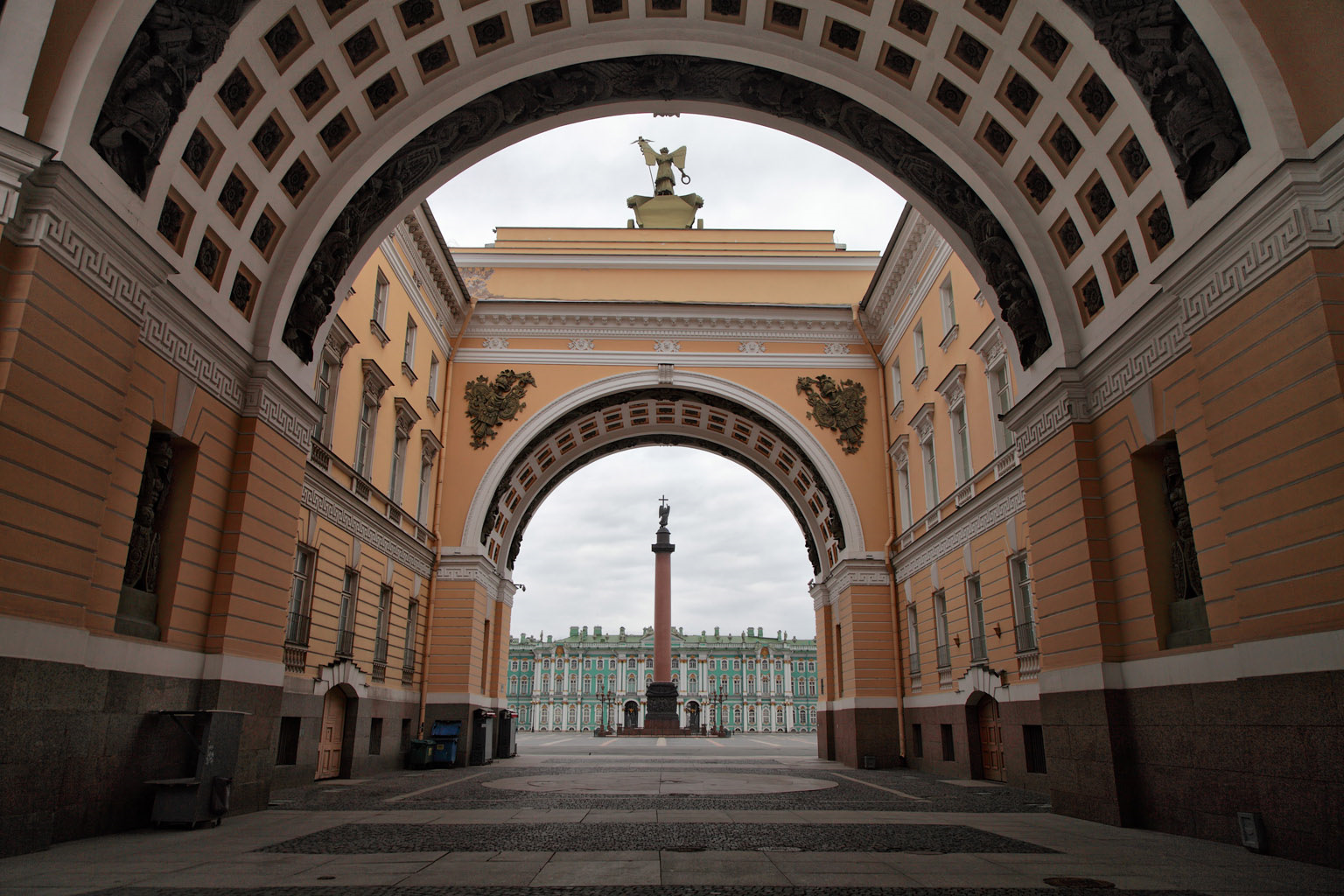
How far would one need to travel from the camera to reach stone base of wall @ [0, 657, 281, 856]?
7527mm

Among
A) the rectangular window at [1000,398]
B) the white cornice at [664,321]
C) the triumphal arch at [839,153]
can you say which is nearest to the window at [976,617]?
the rectangular window at [1000,398]

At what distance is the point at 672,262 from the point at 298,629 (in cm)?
1973

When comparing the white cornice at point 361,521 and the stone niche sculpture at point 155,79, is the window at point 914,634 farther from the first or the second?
the stone niche sculpture at point 155,79

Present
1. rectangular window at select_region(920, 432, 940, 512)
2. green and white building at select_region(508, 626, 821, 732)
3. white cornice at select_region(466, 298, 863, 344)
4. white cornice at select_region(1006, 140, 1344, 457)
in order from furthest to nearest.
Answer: green and white building at select_region(508, 626, 821, 732)
white cornice at select_region(466, 298, 863, 344)
rectangular window at select_region(920, 432, 940, 512)
white cornice at select_region(1006, 140, 1344, 457)

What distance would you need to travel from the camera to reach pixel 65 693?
26.8ft

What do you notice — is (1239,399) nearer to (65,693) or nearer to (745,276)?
(65,693)

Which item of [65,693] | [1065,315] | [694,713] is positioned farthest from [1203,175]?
[694,713]

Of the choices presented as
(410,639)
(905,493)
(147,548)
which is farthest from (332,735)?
(905,493)

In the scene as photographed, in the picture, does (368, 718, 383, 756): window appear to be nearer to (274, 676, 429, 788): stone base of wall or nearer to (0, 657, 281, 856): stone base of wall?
(274, 676, 429, 788): stone base of wall

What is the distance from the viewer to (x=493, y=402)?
1143 inches

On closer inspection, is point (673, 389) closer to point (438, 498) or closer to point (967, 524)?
point (438, 498)

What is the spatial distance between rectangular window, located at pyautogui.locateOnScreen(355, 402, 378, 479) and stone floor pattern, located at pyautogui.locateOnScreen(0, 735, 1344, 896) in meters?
9.69

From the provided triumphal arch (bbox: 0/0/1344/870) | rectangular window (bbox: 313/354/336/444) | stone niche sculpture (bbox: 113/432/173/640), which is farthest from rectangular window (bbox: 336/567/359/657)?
stone niche sculpture (bbox: 113/432/173/640)

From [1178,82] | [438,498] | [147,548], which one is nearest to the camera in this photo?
[1178,82]
